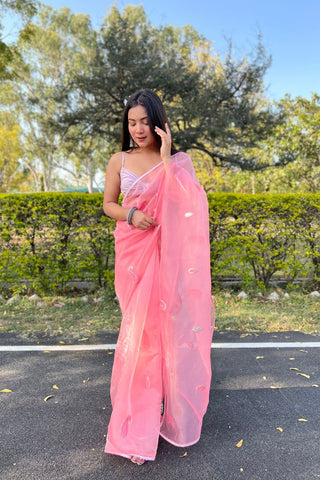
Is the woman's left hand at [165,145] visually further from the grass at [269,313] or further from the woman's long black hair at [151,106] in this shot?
the grass at [269,313]

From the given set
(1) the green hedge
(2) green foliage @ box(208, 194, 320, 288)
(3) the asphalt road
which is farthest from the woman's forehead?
(2) green foliage @ box(208, 194, 320, 288)

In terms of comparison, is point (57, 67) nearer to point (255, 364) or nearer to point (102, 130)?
point (102, 130)

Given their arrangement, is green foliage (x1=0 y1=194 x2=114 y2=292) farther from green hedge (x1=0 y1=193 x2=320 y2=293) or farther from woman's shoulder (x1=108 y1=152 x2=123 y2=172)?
woman's shoulder (x1=108 y1=152 x2=123 y2=172)

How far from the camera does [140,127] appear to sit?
6.67ft

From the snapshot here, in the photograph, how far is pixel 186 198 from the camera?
199cm

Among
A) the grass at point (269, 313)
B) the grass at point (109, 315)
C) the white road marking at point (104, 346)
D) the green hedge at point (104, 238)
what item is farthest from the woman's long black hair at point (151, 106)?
the green hedge at point (104, 238)

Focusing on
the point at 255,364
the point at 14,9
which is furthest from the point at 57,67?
the point at 255,364

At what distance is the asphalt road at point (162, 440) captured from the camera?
1.82 metres

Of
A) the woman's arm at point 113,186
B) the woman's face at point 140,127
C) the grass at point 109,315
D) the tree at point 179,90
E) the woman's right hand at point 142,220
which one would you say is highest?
the tree at point 179,90

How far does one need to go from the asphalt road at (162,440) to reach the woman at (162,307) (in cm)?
15

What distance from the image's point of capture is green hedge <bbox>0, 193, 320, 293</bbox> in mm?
5000

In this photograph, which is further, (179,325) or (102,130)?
(102,130)

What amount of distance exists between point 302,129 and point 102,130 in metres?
7.47

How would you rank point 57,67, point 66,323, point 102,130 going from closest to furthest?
→ point 66,323
point 102,130
point 57,67
